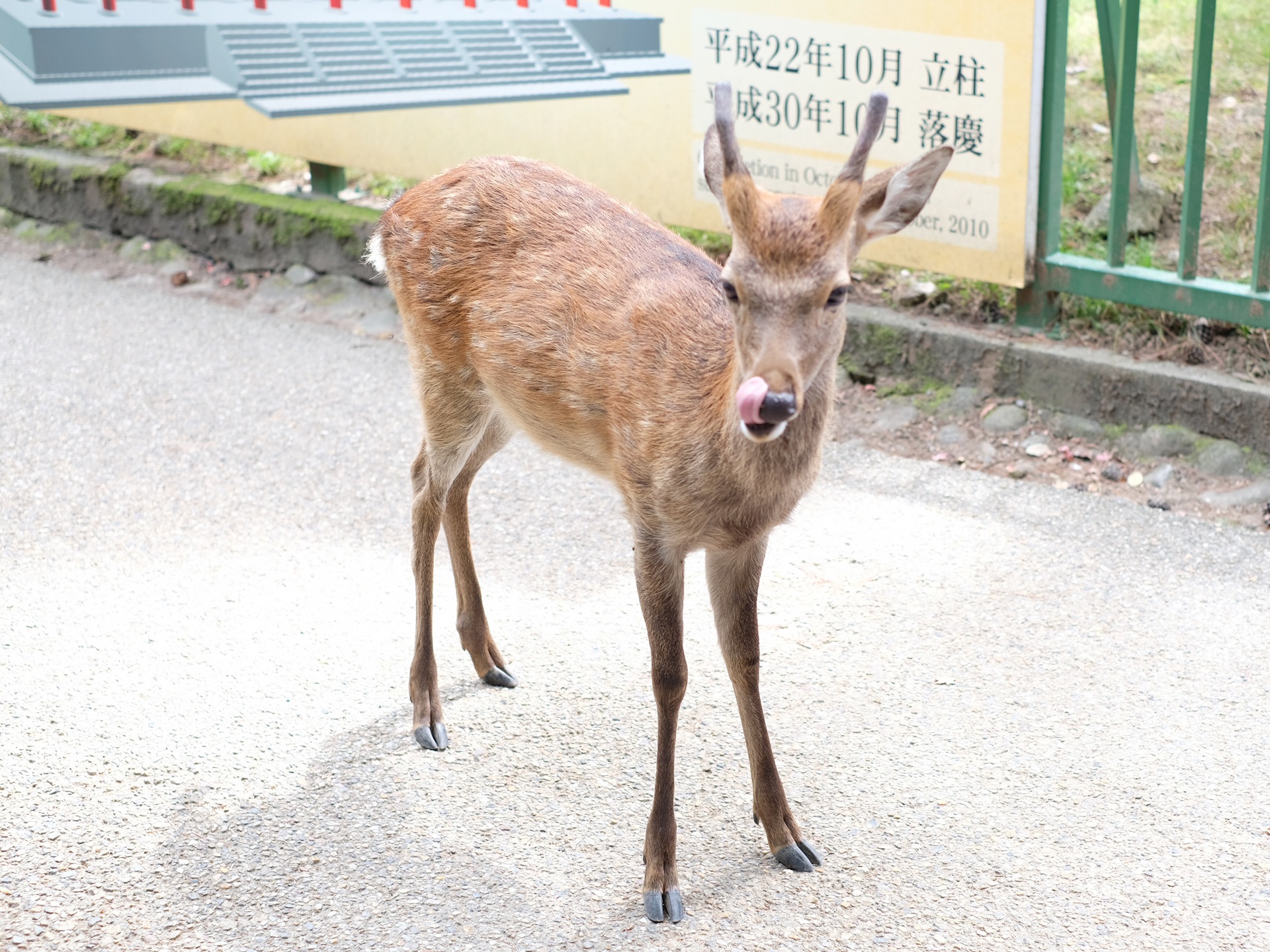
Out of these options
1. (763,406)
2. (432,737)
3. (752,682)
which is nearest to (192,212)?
(432,737)

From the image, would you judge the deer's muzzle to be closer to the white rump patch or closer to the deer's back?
the deer's back

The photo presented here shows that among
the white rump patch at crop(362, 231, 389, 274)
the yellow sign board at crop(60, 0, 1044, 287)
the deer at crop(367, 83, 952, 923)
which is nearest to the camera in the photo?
the deer at crop(367, 83, 952, 923)

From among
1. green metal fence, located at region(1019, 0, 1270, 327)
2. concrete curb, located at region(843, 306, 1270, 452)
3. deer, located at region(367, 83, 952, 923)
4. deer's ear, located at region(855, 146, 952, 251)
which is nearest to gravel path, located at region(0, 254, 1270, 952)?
deer, located at region(367, 83, 952, 923)

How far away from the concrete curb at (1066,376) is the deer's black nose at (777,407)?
10.8 ft

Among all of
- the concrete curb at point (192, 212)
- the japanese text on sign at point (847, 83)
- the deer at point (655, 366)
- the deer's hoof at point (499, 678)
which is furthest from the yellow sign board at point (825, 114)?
the deer's hoof at point (499, 678)

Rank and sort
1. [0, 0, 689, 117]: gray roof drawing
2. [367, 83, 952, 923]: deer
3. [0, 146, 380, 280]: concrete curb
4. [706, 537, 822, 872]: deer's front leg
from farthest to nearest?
[0, 146, 380, 280]: concrete curb, [0, 0, 689, 117]: gray roof drawing, [706, 537, 822, 872]: deer's front leg, [367, 83, 952, 923]: deer

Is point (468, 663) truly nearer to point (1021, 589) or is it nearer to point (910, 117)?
point (1021, 589)

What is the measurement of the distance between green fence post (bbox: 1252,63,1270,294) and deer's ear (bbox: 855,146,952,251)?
2830 mm

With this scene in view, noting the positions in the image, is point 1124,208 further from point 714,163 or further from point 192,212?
point 192,212

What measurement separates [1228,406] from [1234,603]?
3.54 feet

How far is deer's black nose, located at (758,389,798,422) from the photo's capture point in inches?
105

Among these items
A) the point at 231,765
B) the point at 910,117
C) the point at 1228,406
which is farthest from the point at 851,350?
the point at 231,765

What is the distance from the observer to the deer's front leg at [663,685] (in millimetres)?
3318

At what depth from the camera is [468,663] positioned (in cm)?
445
